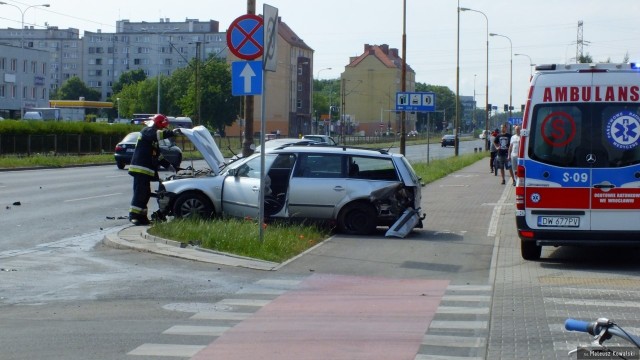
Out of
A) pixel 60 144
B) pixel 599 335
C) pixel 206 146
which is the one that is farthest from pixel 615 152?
pixel 60 144

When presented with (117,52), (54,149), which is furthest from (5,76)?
(117,52)

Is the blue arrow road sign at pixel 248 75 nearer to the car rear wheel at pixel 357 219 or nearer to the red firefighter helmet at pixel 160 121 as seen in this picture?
the red firefighter helmet at pixel 160 121

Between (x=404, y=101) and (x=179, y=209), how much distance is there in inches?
819

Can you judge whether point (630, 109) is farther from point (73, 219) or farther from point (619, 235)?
point (73, 219)

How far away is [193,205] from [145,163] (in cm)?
111

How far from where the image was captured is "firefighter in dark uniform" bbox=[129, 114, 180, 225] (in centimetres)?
1680

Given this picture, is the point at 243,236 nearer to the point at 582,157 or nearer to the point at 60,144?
the point at 582,157

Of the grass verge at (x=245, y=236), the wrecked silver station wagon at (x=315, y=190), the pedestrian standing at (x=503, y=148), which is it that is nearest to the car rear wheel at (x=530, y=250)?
the wrecked silver station wagon at (x=315, y=190)

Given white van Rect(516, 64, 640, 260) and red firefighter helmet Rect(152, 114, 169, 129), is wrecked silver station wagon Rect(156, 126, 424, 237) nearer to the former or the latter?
red firefighter helmet Rect(152, 114, 169, 129)

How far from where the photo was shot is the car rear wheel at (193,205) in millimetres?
16828

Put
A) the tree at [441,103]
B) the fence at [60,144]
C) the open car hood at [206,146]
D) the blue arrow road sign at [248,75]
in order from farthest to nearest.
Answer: the tree at [441,103], the fence at [60,144], the open car hood at [206,146], the blue arrow road sign at [248,75]

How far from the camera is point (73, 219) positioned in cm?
1900

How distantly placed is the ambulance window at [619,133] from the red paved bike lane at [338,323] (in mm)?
3118

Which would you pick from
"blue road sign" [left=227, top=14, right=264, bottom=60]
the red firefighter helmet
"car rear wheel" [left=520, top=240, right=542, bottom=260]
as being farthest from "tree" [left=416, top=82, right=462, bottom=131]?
"blue road sign" [left=227, top=14, right=264, bottom=60]
